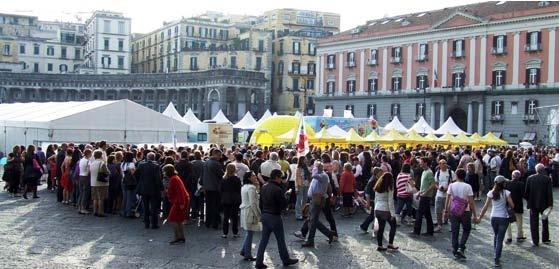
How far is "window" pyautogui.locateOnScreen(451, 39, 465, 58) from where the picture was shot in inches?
2316

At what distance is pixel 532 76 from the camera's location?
54.5m

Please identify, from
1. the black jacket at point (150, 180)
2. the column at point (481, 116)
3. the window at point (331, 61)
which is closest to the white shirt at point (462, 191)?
the black jacket at point (150, 180)

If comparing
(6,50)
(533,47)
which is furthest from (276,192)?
(6,50)

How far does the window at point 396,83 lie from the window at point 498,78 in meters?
9.64

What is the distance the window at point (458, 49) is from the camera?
58.8m

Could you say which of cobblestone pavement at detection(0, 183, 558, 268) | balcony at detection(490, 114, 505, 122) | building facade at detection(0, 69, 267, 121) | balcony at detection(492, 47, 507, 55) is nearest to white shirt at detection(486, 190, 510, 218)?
cobblestone pavement at detection(0, 183, 558, 268)

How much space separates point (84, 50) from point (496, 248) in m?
92.9

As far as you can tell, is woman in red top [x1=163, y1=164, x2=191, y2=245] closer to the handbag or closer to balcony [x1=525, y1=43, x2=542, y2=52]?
the handbag

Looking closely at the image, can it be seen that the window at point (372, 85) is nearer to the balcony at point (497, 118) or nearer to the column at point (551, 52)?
the balcony at point (497, 118)

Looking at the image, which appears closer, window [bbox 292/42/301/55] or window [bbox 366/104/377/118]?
window [bbox 366/104/377/118]

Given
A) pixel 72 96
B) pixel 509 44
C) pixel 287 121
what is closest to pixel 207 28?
pixel 72 96

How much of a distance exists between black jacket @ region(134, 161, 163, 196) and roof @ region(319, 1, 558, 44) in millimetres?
45117

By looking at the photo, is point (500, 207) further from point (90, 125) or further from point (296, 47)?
point (296, 47)

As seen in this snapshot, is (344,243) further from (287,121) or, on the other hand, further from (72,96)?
(72,96)
